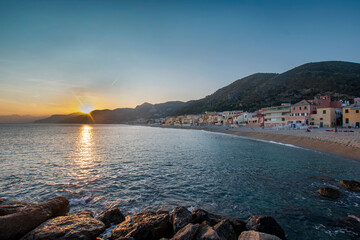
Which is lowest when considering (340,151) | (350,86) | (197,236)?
(340,151)

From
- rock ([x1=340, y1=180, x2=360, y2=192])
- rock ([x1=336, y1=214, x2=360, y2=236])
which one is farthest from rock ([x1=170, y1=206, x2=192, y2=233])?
rock ([x1=340, y1=180, x2=360, y2=192])

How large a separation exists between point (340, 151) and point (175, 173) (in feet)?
71.5

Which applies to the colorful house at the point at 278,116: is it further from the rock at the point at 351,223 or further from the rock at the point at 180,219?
the rock at the point at 180,219

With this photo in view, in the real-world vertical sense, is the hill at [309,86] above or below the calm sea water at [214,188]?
above

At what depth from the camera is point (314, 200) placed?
31.1 ft

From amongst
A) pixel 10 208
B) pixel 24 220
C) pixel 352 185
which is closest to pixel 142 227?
pixel 24 220

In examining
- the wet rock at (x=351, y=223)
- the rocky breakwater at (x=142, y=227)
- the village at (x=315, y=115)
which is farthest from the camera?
the village at (x=315, y=115)

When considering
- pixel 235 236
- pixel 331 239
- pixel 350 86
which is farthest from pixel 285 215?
pixel 350 86

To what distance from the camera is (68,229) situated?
6.08m

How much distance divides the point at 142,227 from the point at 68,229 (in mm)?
2515

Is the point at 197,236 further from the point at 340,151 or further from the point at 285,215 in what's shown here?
the point at 340,151

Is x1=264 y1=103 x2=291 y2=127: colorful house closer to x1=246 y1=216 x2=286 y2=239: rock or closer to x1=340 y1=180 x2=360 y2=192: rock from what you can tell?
x1=340 y1=180 x2=360 y2=192: rock

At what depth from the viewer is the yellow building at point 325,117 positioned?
153ft

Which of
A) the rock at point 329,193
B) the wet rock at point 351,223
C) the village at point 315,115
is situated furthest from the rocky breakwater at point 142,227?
the village at point 315,115
